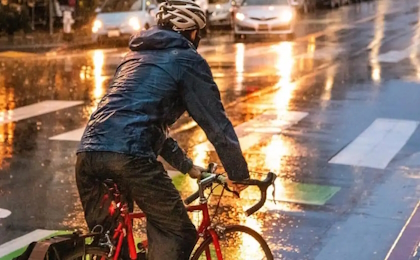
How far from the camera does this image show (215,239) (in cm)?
409

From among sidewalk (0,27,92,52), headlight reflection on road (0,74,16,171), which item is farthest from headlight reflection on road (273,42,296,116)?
sidewalk (0,27,92,52)

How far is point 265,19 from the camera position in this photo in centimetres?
2439

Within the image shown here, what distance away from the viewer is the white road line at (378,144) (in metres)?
9.06

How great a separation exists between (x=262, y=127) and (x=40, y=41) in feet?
47.8

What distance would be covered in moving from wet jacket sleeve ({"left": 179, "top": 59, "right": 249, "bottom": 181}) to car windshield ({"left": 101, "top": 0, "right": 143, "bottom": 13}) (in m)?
20.3

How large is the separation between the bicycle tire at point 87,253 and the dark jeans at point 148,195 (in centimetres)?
14

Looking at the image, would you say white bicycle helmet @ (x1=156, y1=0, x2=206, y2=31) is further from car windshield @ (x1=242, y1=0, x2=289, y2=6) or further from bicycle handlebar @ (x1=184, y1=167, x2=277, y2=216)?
car windshield @ (x1=242, y1=0, x2=289, y2=6)

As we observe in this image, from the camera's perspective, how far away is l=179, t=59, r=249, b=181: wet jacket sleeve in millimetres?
3752

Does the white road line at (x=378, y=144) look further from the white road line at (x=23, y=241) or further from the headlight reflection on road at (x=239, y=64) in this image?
the headlight reflection on road at (x=239, y=64)

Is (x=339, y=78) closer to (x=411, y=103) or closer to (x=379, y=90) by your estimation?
(x=379, y=90)

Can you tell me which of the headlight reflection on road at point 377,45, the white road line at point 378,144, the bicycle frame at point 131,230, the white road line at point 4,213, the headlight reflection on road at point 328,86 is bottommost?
the headlight reflection on road at point 377,45

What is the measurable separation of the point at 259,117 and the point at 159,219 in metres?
7.97

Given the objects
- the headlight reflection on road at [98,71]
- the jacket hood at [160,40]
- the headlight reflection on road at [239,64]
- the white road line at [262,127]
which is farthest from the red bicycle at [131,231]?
the headlight reflection on road at [239,64]

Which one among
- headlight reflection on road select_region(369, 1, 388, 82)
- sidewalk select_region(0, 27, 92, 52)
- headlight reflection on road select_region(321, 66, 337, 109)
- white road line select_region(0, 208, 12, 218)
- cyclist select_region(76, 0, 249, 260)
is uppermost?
cyclist select_region(76, 0, 249, 260)
